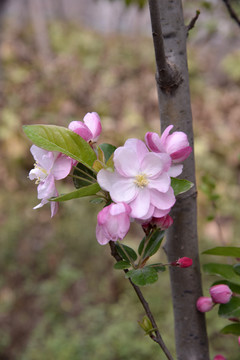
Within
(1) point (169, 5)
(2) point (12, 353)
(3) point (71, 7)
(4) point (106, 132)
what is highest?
(3) point (71, 7)

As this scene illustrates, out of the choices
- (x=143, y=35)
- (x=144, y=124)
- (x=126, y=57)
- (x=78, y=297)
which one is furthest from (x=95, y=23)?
(x=78, y=297)

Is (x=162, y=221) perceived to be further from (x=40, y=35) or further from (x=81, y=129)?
(x=40, y=35)

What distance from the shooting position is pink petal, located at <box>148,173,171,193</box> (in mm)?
378

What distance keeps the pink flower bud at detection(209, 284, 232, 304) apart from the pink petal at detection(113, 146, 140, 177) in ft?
0.68

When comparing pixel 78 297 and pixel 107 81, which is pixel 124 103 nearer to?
pixel 107 81

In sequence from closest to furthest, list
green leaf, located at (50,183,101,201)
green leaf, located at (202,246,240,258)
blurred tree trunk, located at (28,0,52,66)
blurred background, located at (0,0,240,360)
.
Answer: green leaf, located at (50,183,101,201), green leaf, located at (202,246,240,258), blurred background, located at (0,0,240,360), blurred tree trunk, located at (28,0,52,66)

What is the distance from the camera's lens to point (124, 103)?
4.56 meters

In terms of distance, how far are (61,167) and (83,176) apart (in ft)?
0.14

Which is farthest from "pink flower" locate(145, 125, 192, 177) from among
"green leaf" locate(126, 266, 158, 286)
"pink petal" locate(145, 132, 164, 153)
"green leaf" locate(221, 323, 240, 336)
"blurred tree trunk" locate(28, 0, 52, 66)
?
"blurred tree trunk" locate(28, 0, 52, 66)

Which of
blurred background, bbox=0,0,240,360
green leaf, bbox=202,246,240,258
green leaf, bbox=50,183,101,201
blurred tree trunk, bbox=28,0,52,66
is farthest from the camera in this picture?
blurred tree trunk, bbox=28,0,52,66

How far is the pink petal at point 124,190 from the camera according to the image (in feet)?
1.24

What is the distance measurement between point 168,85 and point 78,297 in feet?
6.93

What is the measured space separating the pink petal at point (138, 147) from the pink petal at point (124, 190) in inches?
1.1

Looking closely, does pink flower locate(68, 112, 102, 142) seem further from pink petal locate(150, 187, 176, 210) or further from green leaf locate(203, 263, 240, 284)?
green leaf locate(203, 263, 240, 284)
